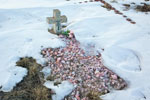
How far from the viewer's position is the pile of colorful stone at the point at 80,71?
3.27 metres

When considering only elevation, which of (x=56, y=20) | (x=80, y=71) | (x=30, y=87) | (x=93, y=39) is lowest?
(x=30, y=87)

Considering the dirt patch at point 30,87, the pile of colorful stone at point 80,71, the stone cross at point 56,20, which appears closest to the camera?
the dirt patch at point 30,87

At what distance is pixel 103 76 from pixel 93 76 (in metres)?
0.22

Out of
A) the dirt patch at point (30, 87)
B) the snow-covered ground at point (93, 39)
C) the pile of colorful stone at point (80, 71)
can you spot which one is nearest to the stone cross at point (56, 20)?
the snow-covered ground at point (93, 39)

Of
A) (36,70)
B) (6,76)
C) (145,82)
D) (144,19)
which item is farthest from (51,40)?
(144,19)

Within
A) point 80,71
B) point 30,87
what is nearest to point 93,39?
point 80,71

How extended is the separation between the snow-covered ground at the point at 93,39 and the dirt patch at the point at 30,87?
0.13 meters

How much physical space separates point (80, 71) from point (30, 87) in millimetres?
1125

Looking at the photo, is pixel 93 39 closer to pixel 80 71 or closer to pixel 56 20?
pixel 56 20

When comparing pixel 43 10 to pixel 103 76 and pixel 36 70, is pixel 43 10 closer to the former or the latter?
pixel 36 70

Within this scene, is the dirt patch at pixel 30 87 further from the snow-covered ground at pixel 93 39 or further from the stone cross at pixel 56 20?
the stone cross at pixel 56 20

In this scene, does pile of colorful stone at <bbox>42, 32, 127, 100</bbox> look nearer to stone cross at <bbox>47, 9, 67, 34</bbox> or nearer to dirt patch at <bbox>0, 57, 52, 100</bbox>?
dirt patch at <bbox>0, 57, 52, 100</bbox>

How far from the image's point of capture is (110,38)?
190 inches

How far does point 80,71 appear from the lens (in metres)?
3.65
